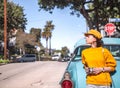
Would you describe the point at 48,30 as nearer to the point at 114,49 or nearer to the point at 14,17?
the point at 14,17

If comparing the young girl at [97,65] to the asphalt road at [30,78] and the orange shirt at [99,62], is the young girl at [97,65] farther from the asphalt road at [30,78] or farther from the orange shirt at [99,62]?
the asphalt road at [30,78]

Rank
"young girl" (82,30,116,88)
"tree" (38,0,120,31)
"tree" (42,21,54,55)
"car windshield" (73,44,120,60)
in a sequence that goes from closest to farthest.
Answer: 1. "young girl" (82,30,116,88)
2. "car windshield" (73,44,120,60)
3. "tree" (38,0,120,31)
4. "tree" (42,21,54,55)

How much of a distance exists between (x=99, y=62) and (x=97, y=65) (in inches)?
2.4

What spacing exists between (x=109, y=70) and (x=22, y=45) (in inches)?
3661

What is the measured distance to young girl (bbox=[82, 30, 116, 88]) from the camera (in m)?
6.45

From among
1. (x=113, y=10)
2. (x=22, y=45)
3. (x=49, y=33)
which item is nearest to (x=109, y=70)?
(x=113, y=10)

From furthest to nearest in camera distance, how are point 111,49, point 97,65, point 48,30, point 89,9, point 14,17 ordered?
1. point 48,30
2. point 14,17
3. point 89,9
4. point 111,49
5. point 97,65

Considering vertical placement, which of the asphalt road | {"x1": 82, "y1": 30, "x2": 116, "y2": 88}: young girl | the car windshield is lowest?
the asphalt road

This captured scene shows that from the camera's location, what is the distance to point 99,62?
21.4ft

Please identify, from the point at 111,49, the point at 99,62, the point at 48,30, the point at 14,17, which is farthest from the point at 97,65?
the point at 48,30

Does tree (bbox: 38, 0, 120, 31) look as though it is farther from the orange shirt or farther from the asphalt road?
the orange shirt

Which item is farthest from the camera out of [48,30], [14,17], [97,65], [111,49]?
[48,30]

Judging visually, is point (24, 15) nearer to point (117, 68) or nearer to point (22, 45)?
point (22, 45)

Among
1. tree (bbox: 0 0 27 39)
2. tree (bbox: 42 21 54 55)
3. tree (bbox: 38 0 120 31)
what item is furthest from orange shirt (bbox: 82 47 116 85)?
tree (bbox: 42 21 54 55)
